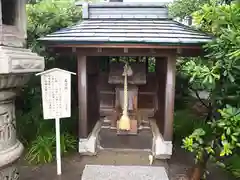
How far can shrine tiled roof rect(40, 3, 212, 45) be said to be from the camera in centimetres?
438

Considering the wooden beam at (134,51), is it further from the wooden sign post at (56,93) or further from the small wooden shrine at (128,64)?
the wooden sign post at (56,93)

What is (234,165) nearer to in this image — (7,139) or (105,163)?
(105,163)

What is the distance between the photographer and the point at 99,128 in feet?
19.4

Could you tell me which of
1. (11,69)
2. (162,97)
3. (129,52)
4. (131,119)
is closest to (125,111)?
(131,119)

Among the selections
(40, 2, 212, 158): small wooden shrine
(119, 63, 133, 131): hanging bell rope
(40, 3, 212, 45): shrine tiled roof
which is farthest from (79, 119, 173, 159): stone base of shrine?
(40, 3, 212, 45): shrine tiled roof

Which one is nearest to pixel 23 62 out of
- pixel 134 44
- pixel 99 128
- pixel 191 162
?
pixel 134 44

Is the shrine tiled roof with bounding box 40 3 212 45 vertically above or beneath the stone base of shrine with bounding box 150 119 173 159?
above

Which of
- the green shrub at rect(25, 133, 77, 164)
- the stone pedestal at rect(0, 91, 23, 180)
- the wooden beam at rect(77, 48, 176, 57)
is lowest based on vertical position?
the green shrub at rect(25, 133, 77, 164)

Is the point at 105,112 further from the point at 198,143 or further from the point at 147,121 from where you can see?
the point at 198,143

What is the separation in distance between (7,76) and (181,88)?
6893 mm

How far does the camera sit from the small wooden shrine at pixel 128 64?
4449 mm

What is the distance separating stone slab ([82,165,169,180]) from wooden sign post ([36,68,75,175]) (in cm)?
88

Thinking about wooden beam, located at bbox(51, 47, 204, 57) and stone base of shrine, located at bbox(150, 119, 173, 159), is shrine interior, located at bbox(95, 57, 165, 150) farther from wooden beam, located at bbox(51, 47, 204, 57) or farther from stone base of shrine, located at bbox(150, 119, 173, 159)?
wooden beam, located at bbox(51, 47, 204, 57)

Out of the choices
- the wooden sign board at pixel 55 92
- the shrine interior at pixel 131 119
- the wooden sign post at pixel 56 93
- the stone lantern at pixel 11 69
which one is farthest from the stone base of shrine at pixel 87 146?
the stone lantern at pixel 11 69
